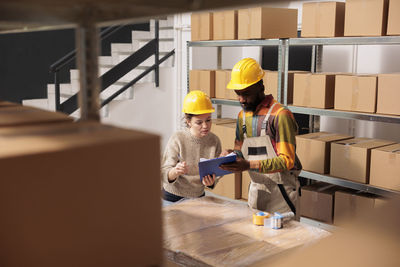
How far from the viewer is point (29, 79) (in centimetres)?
738

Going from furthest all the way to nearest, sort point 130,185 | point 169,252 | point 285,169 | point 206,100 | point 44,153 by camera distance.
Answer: point 206,100 → point 285,169 → point 169,252 → point 130,185 → point 44,153

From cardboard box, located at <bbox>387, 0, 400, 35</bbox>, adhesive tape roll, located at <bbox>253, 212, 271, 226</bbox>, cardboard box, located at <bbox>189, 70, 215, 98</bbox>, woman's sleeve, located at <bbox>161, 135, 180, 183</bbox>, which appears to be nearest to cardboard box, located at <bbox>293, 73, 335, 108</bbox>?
cardboard box, located at <bbox>387, 0, 400, 35</bbox>

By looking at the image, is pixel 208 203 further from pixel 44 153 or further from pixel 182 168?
pixel 44 153

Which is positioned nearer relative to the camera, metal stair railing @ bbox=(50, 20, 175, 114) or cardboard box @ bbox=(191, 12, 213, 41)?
cardboard box @ bbox=(191, 12, 213, 41)

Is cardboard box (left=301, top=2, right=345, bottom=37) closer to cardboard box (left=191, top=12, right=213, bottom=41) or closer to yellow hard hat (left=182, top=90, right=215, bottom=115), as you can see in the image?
cardboard box (left=191, top=12, right=213, bottom=41)

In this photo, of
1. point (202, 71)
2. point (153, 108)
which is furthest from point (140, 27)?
point (202, 71)

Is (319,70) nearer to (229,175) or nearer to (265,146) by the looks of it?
(229,175)

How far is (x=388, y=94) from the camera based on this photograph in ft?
13.0

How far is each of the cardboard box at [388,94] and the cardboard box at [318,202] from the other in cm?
95

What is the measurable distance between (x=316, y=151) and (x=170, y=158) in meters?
1.65

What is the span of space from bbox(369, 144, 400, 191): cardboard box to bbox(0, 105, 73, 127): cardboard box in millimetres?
3313

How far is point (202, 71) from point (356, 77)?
186 centimetres

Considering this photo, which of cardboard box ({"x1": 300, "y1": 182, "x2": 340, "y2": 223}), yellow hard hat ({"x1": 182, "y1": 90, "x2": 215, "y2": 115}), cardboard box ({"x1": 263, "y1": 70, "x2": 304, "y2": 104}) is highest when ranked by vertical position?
cardboard box ({"x1": 263, "y1": 70, "x2": 304, "y2": 104})

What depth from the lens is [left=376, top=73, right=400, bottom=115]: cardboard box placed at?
3.89 meters
